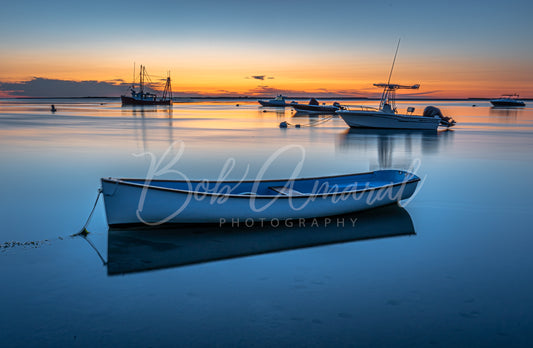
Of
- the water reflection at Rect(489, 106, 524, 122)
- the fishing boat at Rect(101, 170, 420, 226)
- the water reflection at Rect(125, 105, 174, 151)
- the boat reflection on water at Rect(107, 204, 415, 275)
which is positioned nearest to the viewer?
the boat reflection on water at Rect(107, 204, 415, 275)

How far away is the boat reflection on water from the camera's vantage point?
7555mm

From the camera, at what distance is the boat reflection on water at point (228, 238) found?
7.55 meters

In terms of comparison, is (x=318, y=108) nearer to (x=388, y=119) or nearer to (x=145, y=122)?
(x=145, y=122)

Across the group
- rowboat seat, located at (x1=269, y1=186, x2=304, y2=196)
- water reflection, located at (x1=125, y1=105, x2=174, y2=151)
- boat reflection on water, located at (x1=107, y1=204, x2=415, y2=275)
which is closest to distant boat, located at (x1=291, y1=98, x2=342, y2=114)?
water reflection, located at (x1=125, y1=105, x2=174, y2=151)

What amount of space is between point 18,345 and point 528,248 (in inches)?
354

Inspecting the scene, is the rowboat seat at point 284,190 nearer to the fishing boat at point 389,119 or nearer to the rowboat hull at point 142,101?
the fishing boat at point 389,119

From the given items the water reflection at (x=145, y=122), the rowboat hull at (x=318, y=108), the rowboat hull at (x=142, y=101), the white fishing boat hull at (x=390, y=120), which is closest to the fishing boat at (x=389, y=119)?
the white fishing boat hull at (x=390, y=120)

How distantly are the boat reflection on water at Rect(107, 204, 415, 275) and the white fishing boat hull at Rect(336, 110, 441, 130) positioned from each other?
85.5ft

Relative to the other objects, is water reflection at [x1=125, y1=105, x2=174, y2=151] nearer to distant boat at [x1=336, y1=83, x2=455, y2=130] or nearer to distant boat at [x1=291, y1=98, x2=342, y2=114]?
distant boat at [x1=336, y1=83, x2=455, y2=130]

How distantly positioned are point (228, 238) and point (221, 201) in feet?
2.68

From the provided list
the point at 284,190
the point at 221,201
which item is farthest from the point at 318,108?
the point at 221,201

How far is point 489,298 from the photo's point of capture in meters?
6.03

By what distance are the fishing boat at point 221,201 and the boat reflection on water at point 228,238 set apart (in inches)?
10.8

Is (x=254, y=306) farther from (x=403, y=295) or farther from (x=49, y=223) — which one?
(x=49, y=223)
